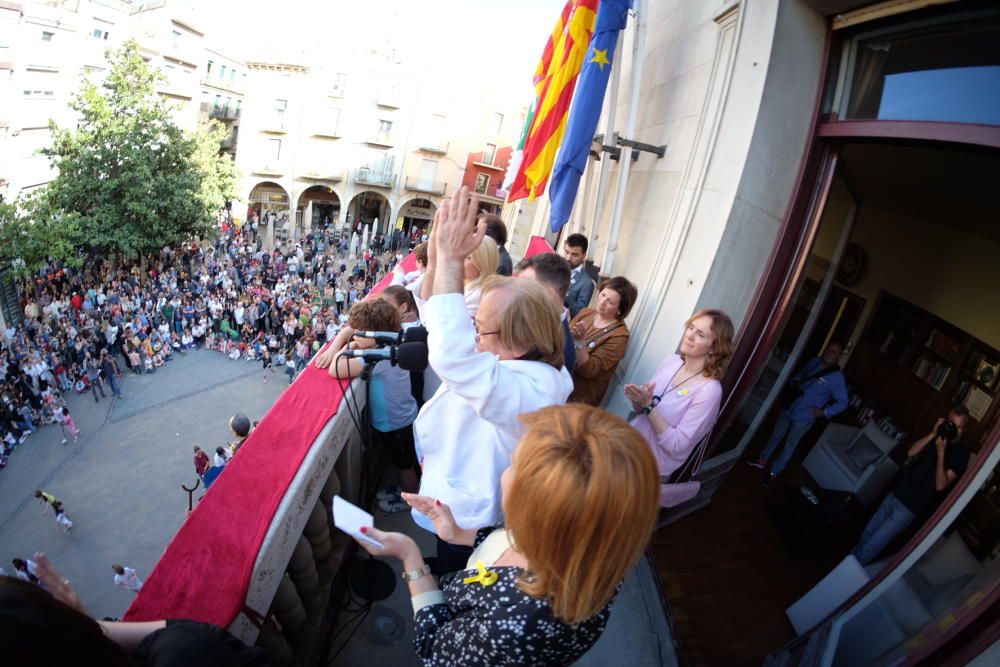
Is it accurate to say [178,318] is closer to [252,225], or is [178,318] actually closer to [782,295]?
[252,225]

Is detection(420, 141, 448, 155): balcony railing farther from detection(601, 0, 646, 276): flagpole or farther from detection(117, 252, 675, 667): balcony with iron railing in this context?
detection(117, 252, 675, 667): balcony with iron railing

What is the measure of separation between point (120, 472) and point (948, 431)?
12.3 m

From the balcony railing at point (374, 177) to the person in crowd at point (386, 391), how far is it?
27813 mm

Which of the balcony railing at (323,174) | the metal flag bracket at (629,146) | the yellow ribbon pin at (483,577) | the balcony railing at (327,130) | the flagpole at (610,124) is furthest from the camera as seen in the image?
the balcony railing at (323,174)

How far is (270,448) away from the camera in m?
2.19

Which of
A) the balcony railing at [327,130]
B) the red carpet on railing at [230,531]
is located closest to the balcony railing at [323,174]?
the balcony railing at [327,130]

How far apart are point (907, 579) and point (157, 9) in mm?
32918

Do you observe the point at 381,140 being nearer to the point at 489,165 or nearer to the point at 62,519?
the point at 489,165

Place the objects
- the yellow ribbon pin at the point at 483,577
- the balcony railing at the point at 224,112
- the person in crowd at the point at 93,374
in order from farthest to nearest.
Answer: the balcony railing at the point at 224,112
the person in crowd at the point at 93,374
the yellow ribbon pin at the point at 483,577

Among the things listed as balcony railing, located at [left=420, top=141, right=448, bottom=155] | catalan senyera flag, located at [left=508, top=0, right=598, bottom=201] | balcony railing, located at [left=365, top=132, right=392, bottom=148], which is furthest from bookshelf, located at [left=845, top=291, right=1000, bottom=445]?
balcony railing, located at [left=365, top=132, right=392, bottom=148]

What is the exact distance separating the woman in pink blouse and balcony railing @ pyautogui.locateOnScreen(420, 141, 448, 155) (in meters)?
28.4

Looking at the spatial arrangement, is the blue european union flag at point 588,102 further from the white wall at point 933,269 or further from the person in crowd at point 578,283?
the white wall at point 933,269

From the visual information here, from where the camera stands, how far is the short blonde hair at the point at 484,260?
3006 millimetres

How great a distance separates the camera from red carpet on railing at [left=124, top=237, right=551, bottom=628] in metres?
1.56
